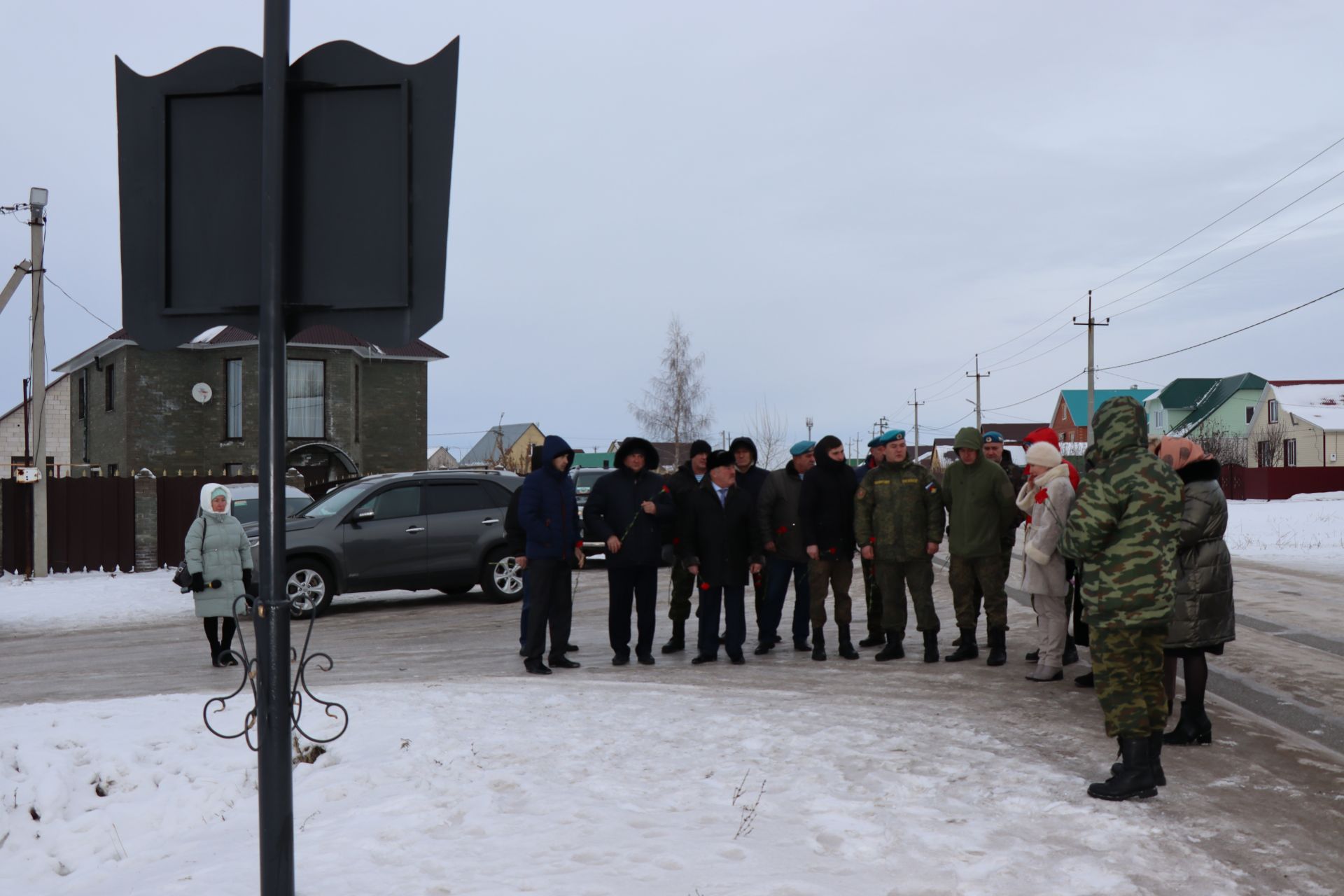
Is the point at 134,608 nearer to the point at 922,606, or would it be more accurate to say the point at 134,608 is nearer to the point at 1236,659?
the point at 922,606

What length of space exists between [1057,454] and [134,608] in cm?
1319

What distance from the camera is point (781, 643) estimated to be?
1136 cm

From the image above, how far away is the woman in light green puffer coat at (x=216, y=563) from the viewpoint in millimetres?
10172

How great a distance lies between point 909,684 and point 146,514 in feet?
60.7

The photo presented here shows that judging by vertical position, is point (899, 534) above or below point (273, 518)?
below

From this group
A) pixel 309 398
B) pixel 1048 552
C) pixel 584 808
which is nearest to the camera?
pixel 584 808

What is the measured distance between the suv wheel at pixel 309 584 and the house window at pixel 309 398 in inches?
724

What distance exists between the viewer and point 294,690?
11.5 ft

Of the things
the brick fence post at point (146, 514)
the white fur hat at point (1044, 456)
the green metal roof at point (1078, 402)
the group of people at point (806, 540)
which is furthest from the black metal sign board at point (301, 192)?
the green metal roof at point (1078, 402)

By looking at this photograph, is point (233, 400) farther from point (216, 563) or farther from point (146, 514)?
point (216, 563)

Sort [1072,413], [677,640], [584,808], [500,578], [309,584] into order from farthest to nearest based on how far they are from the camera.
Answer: [1072,413] < [500,578] < [309,584] < [677,640] < [584,808]

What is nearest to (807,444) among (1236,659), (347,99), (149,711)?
(1236,659)

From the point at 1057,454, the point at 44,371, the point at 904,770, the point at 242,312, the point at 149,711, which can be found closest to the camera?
the point at 242,312

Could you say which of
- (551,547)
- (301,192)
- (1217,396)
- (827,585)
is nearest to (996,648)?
(827,585)
